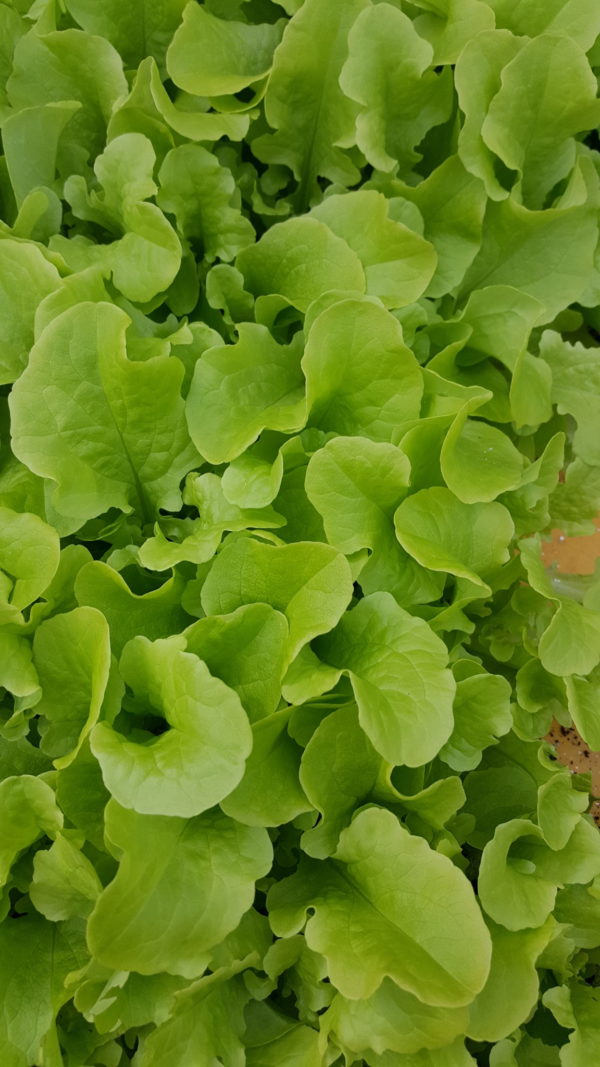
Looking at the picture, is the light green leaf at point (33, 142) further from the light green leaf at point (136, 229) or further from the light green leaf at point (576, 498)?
the light green leaf at point (576, 498)

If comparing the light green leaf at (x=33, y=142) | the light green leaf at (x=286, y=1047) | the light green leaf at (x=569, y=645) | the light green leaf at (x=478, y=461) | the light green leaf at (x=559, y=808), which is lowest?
the light green leaf at (x=286, y=1047)

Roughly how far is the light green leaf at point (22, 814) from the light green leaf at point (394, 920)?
0.54ft

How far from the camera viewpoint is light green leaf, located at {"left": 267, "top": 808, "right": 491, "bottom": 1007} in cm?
61

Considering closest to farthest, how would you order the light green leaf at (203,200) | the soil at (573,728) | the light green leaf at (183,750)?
the light green leaf at (183,750) → the light green leaf at (203,200) → the soil at (573,728)

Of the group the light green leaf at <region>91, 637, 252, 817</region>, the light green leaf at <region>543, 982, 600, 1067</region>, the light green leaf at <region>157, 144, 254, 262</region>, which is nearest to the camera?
the light green leaf at <region>91, 637, 252, 817</region>

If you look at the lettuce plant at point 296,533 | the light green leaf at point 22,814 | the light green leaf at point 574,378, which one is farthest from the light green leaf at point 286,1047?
the light green leaf at point 574,378

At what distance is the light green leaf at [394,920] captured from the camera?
1.99 ft

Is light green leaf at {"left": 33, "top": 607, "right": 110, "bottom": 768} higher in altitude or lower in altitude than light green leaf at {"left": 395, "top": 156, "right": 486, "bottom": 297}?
lower

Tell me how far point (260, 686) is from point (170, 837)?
0.37 ft

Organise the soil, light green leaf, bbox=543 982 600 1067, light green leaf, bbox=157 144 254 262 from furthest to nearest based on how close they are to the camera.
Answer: the soil, light green leaf, bbox=157 144 254 262, light green leaf, bbox=543 982 600 1067

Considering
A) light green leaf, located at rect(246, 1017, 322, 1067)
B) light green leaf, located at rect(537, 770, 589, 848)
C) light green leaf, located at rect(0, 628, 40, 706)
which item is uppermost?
light green leaf, located at rect(0, 628, 40, 706)

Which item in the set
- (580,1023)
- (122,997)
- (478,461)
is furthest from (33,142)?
(580,1023)

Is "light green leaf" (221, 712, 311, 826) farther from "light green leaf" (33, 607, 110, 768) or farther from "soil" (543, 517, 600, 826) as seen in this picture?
"soil" (543, 517, 600, 826)

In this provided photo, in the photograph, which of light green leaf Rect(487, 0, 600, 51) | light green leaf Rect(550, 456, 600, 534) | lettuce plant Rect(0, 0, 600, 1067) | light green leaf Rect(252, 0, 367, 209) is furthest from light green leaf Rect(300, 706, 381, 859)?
light green leaf Rect(487, 0, 600, 51)
